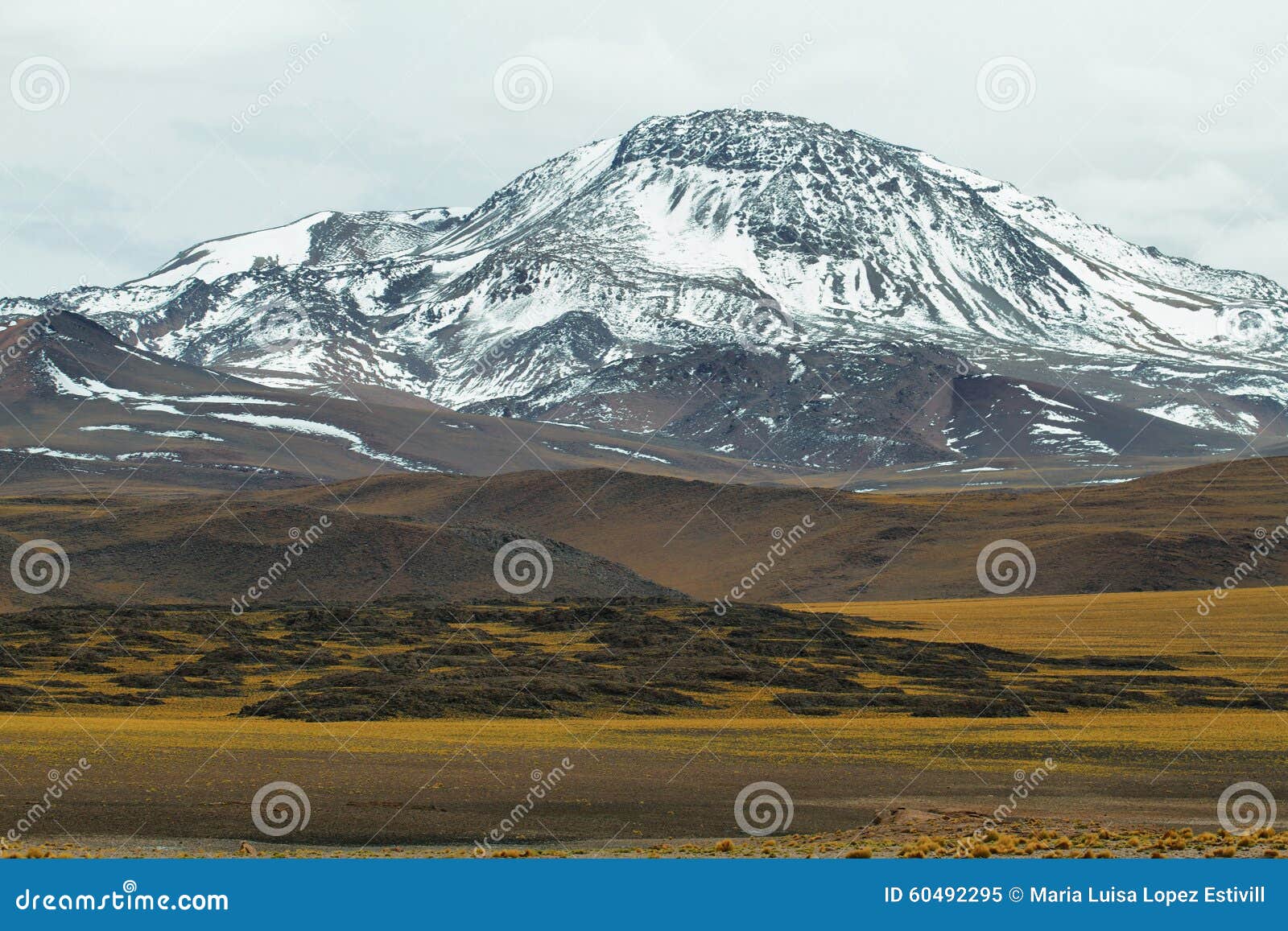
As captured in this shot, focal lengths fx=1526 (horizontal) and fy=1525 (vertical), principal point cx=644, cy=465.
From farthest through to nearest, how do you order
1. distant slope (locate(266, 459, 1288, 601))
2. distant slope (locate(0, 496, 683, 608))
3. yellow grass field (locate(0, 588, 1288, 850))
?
1. distant slope (locate(266, 459, 1288, 601))
2. distant slope (locate(0, 496, 683, 608))
3. yellow grass field (locate(0, 588, 1288, 850))

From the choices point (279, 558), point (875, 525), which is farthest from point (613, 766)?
point (875, 525)

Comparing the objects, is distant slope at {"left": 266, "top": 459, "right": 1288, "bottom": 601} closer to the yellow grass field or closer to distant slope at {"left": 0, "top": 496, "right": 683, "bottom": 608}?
distant slope at {"left": 0, "top": 496, "right": 683, "bottom": 608}

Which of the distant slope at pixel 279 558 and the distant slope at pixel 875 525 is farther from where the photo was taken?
the distant slope at pixel 875 525

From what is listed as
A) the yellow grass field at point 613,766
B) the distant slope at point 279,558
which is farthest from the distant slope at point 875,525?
the yellow grass field at point 613,766

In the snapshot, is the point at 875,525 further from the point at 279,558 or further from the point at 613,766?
the point at 613,766

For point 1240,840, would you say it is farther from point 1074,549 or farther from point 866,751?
point 1074,549

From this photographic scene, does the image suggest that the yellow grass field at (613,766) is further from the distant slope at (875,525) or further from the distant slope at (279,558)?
the distant slope at (875,525)

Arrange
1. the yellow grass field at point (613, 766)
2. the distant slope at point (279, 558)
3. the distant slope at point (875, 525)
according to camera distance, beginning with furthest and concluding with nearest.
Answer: the distant slope at point (875, 525), the distant slope at point (279, 558), the yellow grass field at point (613, 766)

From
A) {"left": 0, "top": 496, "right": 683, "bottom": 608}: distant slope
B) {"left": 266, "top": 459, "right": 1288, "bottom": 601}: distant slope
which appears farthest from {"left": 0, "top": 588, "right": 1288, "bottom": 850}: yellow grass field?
{"left": 266, "top": 459, "right": 1288, "bottom": 601}: distant slope

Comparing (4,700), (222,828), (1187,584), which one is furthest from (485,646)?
(1187,584)

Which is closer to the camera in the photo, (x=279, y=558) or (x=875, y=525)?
(x=279, y=558)

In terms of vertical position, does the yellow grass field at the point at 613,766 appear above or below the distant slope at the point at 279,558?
below

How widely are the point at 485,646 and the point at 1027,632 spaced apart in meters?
33.6

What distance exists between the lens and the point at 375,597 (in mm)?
109312
